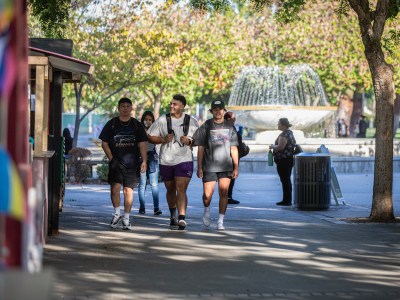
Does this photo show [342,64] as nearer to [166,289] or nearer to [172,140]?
[172,140]

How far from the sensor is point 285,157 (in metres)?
19.3

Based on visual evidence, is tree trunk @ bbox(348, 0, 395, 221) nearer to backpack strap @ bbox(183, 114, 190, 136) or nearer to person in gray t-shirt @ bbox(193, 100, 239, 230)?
person in gray t-shirt @ bbox(193, 100, 239, 230)

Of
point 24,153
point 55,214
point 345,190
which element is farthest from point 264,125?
point 24,153

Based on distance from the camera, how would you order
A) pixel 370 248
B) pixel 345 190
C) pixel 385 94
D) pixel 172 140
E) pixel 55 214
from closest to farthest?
pixel 370 248
pixel 55 214
pixel 172 140
pixel 385 94
pixel 345 190

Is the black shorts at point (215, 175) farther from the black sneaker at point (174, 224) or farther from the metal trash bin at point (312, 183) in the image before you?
the metal trash bin at point (312, 183)

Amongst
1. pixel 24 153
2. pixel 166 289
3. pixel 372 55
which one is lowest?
pixel 166 289

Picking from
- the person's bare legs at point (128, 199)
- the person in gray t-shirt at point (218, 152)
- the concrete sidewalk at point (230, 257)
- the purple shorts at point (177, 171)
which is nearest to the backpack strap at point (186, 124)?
the person in gray t-shirt at point (218, 152)

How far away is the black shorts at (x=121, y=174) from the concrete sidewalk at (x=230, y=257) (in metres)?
0.60

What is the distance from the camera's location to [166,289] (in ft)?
27.9

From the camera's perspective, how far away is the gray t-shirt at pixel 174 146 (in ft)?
44.7

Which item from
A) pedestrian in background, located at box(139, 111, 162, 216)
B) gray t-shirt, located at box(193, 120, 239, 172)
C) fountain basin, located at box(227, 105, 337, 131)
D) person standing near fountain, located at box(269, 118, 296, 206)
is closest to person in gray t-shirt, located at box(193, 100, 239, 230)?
gray t-shirt, located at box(193, 120, 239, 172)

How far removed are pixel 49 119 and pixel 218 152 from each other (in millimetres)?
2143

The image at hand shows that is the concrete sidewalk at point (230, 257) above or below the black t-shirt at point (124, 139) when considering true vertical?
below

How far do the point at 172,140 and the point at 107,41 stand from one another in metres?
22.3
